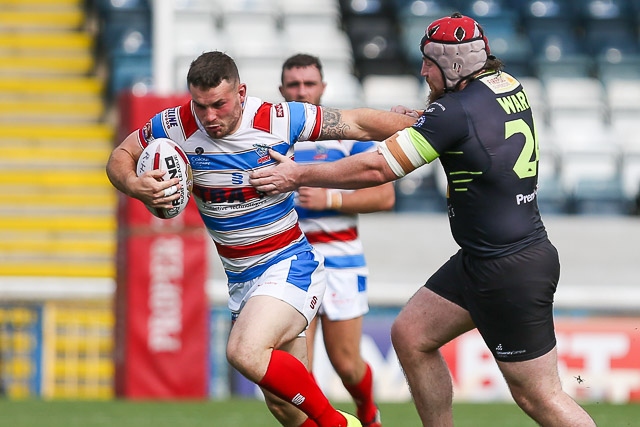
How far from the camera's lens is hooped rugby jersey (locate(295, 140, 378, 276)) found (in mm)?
7848

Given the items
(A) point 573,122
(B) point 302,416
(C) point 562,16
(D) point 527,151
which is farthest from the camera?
(C) point 562,16

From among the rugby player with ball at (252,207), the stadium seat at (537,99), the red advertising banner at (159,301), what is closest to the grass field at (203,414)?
the red advertising banner at (159,301)

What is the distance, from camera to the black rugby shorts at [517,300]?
18.6 feet

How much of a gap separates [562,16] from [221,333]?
8.50 meters

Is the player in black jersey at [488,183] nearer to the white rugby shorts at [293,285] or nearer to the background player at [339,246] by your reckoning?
the white rugby shorts at [293,285]

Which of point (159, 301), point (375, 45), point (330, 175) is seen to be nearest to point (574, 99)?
point (375, 45)

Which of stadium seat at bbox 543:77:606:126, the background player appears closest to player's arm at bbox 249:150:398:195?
the background player

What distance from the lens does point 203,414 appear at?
393 inches

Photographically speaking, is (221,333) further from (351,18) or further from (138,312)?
(351,18)

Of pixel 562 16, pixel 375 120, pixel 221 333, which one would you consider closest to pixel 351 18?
pixel 562 16

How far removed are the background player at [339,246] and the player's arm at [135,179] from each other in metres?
1.73

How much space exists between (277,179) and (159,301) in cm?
589

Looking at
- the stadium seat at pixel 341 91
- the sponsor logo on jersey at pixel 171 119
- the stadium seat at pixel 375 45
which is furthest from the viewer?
the stadium seat at pixel 375 45

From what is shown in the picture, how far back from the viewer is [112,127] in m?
16.2
